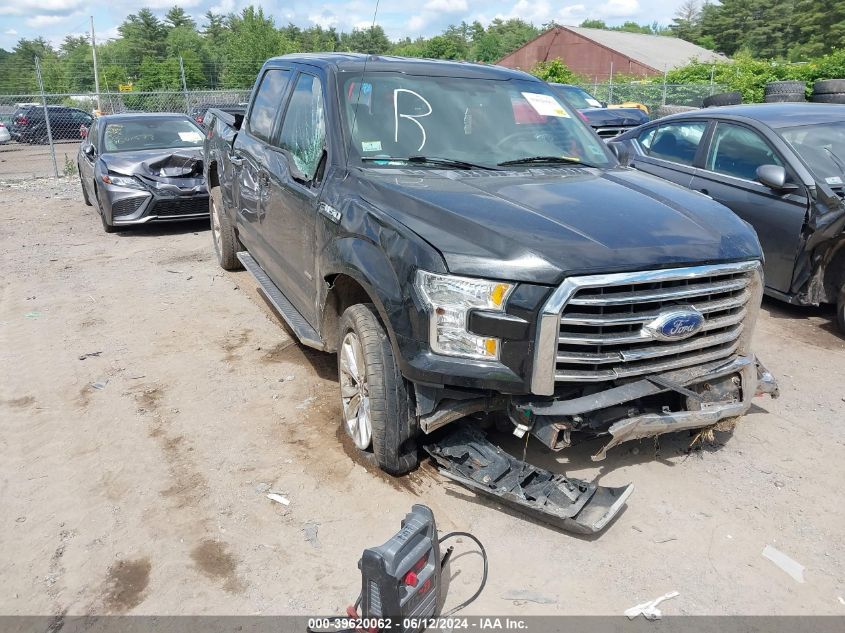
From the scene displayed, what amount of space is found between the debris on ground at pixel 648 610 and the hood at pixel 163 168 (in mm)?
8424

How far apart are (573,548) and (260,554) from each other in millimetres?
1403

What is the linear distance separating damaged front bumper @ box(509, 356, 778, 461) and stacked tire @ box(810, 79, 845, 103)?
29.1 ft

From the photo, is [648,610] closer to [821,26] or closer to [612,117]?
[612,117]

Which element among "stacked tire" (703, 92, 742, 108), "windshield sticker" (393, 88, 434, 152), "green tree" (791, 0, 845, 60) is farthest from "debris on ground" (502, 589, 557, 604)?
"green tree" (791, 0, 845, 60)

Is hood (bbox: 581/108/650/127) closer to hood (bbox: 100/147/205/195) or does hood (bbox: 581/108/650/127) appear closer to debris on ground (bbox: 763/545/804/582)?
hood (bbox: 100/147/205/195)

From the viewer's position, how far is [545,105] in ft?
15.0

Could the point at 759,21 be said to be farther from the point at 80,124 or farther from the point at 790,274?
the point at 790,274

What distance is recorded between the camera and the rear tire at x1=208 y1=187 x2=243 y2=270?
7.01 m

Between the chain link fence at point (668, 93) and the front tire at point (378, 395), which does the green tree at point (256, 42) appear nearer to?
the chain link fence at point (668, 93)

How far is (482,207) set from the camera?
128 inches

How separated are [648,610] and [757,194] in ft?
14.0

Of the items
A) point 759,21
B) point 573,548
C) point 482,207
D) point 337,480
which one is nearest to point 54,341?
point 337,480

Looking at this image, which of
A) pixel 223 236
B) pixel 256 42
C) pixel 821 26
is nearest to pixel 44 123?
pixel 256 42

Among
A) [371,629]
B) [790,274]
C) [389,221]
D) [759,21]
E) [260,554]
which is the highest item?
[759,21]
